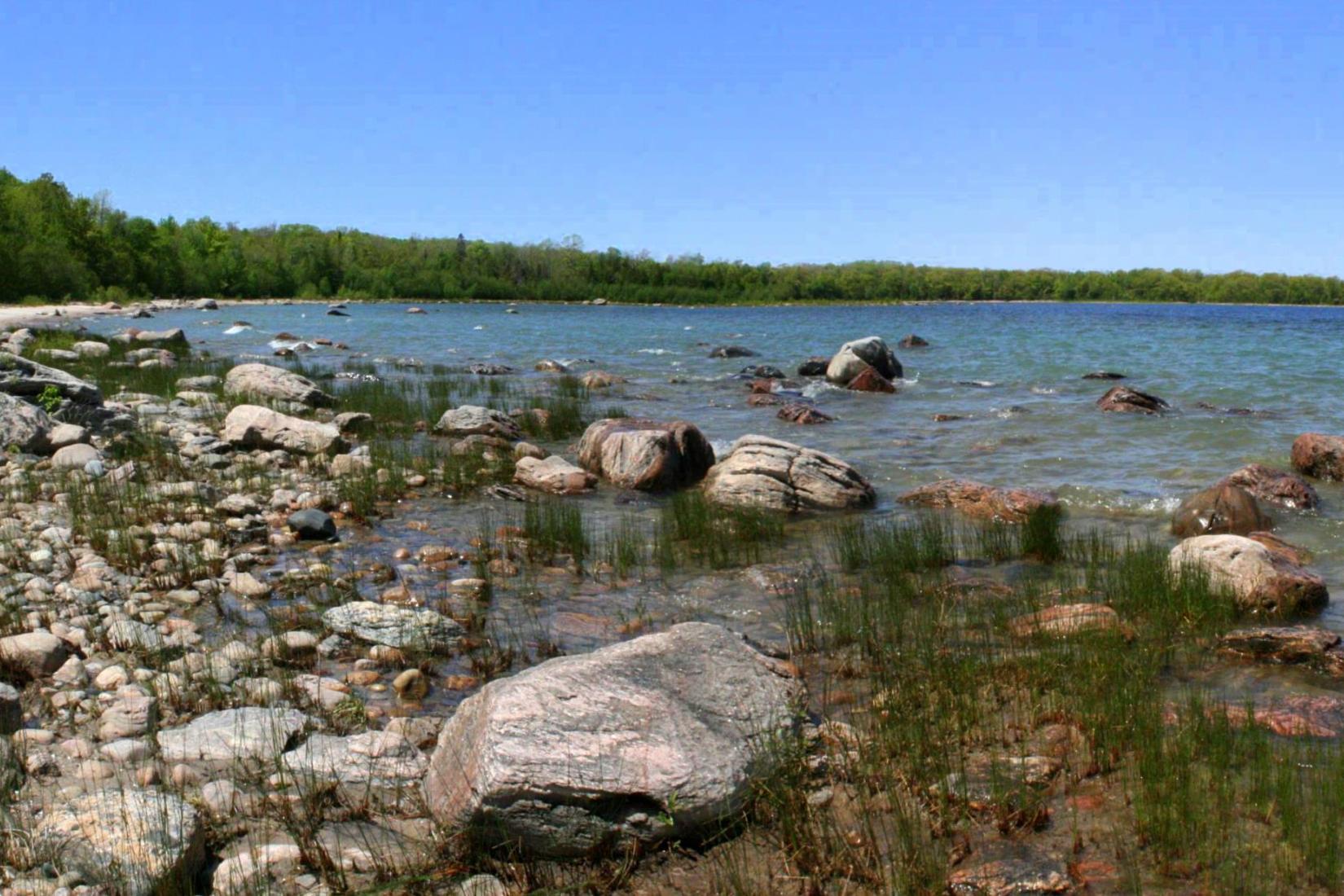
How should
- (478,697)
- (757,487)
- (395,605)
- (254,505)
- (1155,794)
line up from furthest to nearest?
(757,487)
(254,505)
(395,605)
(478,697)
(1155,794)

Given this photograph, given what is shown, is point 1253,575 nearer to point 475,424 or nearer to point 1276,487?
point 1276,487

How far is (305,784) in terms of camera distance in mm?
4043

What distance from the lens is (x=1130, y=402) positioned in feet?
62.5

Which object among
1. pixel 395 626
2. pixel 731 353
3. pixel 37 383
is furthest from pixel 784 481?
pixel 731 353

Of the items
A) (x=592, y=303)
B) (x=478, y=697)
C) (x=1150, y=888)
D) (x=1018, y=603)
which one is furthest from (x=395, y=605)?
(x=592, y=303)

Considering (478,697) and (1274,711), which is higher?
(478,697)

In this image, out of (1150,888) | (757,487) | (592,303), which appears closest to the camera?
(1150,888)

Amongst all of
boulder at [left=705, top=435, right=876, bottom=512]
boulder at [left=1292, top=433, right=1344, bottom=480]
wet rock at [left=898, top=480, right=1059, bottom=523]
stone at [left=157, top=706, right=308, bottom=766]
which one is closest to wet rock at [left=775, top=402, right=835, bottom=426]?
wet rock at [left=898, top=480, right=1059, bottom=523]

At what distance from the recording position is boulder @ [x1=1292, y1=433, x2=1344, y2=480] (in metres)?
12.1

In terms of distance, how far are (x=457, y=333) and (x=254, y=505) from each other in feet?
124

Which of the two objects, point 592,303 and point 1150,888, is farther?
point 592,303

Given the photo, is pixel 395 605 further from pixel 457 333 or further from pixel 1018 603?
pixel 457 333

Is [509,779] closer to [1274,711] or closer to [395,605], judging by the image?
[395,605]

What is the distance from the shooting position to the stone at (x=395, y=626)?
6070 millimetres
